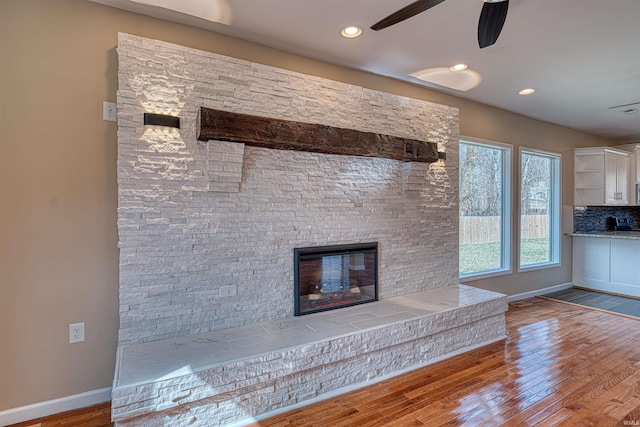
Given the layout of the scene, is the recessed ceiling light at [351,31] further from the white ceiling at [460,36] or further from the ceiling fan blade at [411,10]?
the ceiling fan blade at [411,10]

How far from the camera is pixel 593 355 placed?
3090mm

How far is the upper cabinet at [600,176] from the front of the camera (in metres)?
5.50

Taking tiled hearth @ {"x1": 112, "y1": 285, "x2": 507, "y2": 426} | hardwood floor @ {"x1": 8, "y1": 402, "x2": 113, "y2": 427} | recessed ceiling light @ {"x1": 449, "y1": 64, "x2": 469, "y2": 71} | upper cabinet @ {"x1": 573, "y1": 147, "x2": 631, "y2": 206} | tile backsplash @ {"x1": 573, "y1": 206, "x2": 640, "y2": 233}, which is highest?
recessed ceiling light @ {"x1": 449, "y1": 64, "x2": 469, "y2": 71}

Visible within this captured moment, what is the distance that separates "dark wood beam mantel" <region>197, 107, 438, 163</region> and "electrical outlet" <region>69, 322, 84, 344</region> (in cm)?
155

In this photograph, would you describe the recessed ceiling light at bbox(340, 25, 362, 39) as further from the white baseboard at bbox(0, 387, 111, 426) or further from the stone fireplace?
the white baseboard at bbox(0, 387, 111, 426)

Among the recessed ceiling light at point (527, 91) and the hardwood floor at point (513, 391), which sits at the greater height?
the recessed ceiling light at point (527, 91)

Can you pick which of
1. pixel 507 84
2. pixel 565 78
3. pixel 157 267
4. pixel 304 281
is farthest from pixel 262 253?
pixel 565 78

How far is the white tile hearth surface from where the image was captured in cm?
198

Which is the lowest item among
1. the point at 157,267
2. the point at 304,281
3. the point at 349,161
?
the point at 304,281

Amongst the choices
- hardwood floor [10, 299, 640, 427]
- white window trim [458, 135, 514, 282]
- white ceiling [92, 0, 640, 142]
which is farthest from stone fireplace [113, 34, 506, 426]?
white window trim [458, 135, 514, 282]

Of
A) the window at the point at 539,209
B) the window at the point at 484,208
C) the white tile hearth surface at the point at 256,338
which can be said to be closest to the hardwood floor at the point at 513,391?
the white tile hearth surface at the point at 256,338

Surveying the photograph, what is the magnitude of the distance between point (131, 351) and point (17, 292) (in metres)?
0.81

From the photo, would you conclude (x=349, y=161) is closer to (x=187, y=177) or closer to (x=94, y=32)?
(x=187, y=177)

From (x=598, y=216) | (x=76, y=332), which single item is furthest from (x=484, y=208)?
(x=76, y=332)
